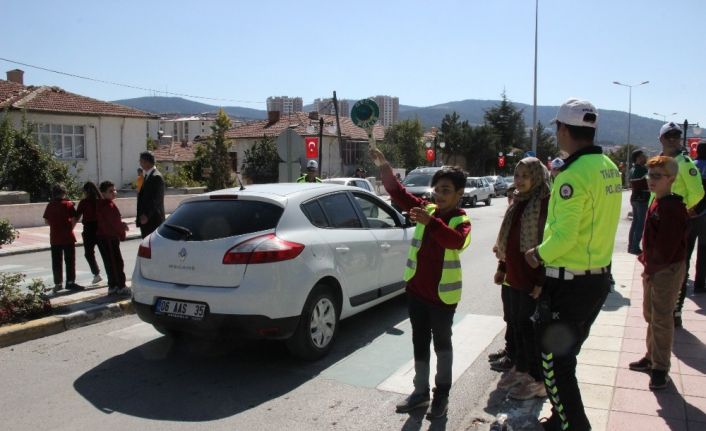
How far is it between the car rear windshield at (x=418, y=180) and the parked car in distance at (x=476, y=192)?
591 cm

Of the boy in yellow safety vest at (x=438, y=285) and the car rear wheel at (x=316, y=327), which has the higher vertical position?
the boy in yellow safety vest at (x=438, y=285)

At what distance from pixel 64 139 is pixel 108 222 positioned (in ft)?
74.8

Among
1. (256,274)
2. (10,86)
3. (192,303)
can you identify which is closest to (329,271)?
(256,274)

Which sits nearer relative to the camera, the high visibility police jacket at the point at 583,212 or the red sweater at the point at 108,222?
the high visibility police jacket at the point at 583,212

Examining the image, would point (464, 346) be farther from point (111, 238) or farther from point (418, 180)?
point (418, 180)

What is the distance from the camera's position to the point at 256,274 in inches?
187

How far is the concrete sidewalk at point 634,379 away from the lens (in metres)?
3.78

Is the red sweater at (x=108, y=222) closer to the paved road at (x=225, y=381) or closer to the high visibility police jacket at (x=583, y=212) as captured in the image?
the paved road at (x=225, y=381)

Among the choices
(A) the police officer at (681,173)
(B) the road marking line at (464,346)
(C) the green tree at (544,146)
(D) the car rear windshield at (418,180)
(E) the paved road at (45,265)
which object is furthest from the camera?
(C) the green tree at (544,146)

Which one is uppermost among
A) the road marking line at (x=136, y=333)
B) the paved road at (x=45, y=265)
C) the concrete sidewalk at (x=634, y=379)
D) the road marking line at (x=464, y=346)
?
the concrete sidewalk at (x=634, y=379)

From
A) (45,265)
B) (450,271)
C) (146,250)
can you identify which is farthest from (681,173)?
(45,265)

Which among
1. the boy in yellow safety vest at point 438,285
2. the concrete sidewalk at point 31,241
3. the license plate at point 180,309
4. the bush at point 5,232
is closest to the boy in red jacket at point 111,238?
the bush at point 5,232

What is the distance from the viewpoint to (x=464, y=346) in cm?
566

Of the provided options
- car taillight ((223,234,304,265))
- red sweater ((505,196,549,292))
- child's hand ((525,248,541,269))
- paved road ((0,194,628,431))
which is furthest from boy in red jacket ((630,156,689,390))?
car taillight ((223,234,304,265))
